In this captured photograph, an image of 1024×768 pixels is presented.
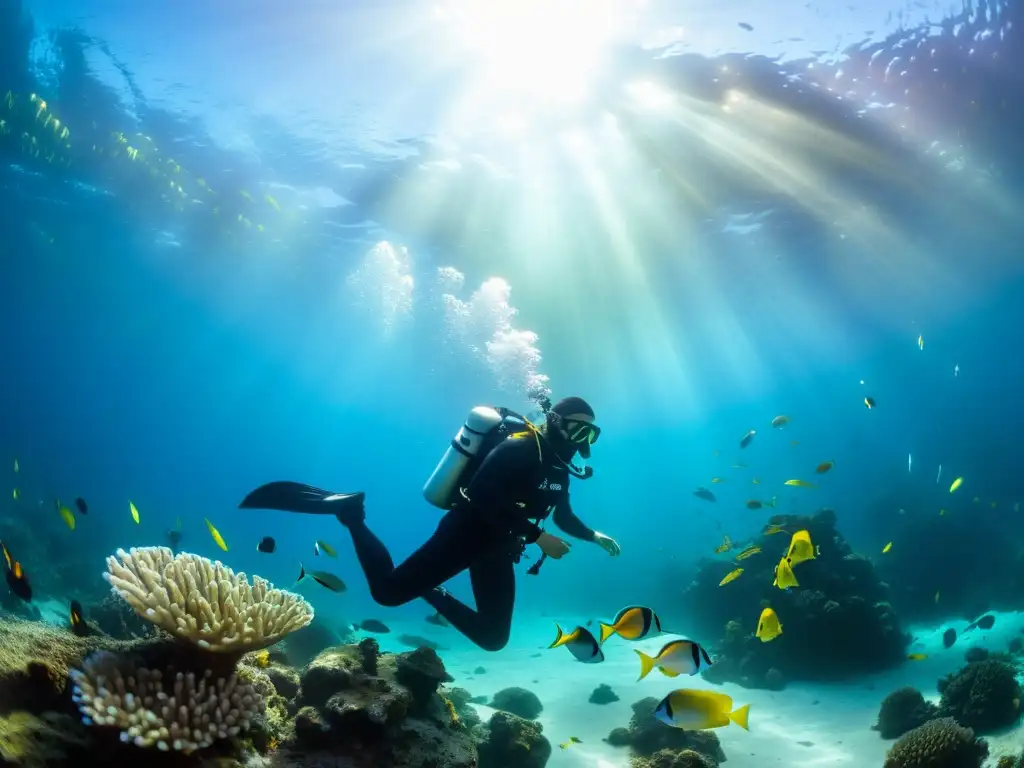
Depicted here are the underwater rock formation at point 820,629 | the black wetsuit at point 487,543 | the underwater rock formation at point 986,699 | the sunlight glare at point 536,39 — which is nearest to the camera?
the black wetsuit at point 487,543

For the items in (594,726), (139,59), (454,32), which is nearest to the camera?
(594,726)

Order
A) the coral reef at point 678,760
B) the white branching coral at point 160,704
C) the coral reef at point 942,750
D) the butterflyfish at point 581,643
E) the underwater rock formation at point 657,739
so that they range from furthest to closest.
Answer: the underwater rock formation at point 657,739, the coral reef at point 942,750, the coral reef at point 678,760, the butterflyfish at point 581,643, the white branching coral at point 160,704

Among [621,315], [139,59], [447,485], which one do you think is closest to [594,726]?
[447,485]

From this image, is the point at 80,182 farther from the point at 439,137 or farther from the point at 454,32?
the point at 454,32

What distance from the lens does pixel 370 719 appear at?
3943 millimetres

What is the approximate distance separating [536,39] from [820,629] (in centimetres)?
1651

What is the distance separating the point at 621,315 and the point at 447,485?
29.8m

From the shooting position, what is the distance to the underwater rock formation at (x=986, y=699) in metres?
7.32

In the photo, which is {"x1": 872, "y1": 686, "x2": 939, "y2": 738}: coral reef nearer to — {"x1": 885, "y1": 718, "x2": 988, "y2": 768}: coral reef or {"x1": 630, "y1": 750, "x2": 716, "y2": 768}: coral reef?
→ {"x1": 885, "y1": 718, "x2": 988, "y2": 768}: coral reef

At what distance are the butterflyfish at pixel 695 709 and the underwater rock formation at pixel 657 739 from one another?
367 centimetres

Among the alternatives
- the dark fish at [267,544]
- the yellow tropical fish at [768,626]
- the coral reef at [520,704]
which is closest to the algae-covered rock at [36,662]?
the dark fish at [267,544]

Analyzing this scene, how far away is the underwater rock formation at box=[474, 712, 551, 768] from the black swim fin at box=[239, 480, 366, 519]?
301 centimetres

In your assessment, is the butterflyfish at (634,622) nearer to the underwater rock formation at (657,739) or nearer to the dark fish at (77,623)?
the underwater rock formation at (657,739)

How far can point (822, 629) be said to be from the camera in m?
11.6
